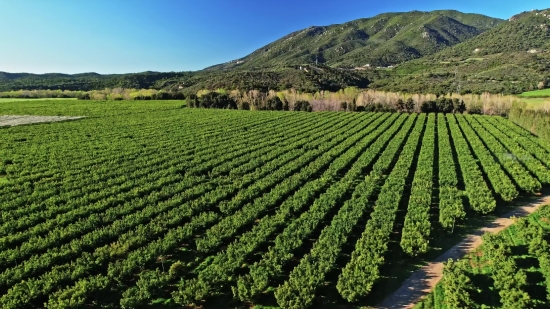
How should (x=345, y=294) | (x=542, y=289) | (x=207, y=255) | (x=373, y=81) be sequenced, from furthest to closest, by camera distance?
1. (x=373, y=81)
2. (x=207, y=255)
3. (x=542, y=289)
4. (x=345, y=294)

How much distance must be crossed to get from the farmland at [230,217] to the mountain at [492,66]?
87.1 m

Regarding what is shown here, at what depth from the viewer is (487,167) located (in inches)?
1143

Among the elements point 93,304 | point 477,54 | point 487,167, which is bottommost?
point 93,304

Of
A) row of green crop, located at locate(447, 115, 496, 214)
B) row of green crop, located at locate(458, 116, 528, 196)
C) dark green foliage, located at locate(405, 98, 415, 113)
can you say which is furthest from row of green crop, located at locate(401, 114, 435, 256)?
dark green foliage, located at locate(405, 98, 415, 113)

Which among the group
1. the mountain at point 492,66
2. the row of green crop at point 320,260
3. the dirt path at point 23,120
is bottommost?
the row of green crop at point 320,260

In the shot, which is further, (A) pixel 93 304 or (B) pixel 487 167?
(B) pixel 487 167

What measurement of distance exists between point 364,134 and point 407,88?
82981 millimetres

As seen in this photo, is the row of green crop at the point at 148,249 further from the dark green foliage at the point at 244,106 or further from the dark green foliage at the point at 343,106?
→ the dark green foliage at the point at 244,106

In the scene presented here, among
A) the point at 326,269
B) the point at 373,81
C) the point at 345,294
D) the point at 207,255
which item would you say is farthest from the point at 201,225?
the point at 373,81

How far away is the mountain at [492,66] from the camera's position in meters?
114

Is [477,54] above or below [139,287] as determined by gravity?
above

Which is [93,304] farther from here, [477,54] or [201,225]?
[477,54]

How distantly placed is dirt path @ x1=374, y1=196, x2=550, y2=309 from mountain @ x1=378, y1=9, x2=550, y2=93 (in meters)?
99.3

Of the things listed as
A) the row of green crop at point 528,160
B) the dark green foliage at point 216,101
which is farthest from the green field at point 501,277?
the dark green foliage at point 216,101
